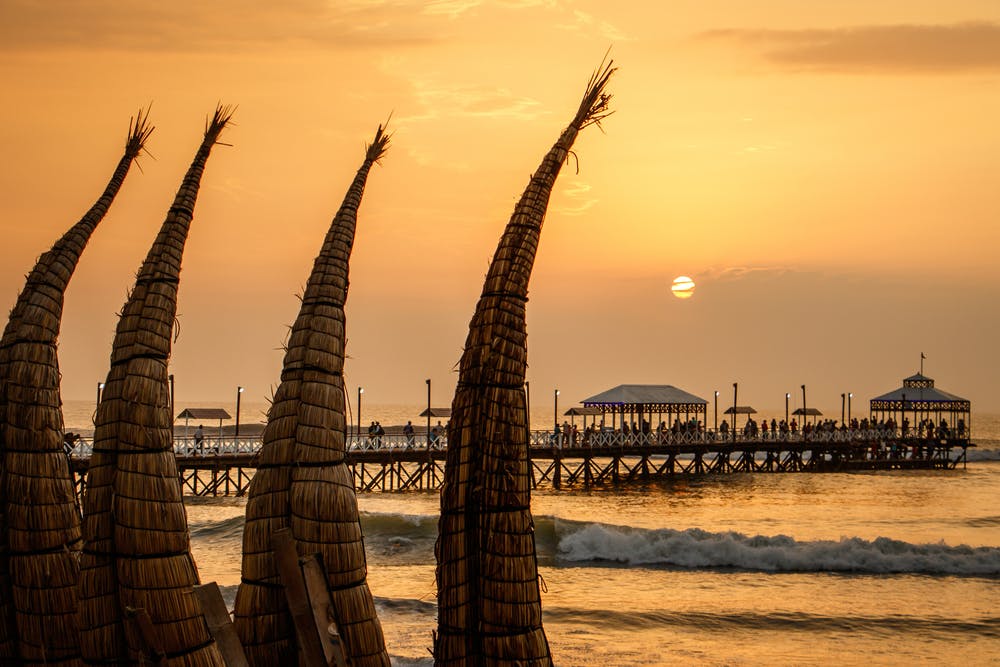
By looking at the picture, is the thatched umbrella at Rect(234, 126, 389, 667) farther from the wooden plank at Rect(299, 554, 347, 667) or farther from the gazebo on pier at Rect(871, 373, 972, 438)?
the gazebo on pier at Rect(871, 373, 972, 438)

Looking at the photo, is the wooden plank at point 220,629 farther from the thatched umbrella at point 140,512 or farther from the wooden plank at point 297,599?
the wooden plank at point 297,599

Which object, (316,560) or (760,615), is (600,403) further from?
(316,560)

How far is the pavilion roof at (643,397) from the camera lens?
49594 mm

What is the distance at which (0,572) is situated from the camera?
5.93 meters

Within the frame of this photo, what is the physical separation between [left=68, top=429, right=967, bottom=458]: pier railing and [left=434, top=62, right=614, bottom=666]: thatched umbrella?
1080 inches

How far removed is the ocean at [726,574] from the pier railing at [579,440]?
2.26 m

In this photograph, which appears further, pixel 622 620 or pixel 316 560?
pixel 622 620

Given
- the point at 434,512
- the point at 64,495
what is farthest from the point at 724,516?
the point at 64,495

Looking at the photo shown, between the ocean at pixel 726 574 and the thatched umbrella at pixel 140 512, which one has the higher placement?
the thatched umbrella at pixel 140 512

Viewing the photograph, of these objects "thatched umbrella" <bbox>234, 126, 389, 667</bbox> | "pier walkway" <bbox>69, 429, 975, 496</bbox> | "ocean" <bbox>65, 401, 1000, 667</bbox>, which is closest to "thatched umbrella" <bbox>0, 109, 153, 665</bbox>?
"thatched umbrella" <bbox>234, 126, 389, 667</bbox>

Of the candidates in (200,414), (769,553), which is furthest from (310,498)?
(200,414)

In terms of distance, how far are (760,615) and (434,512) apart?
18.6 m

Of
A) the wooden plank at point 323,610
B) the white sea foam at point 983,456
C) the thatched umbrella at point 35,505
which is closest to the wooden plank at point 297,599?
the wooden plank at point 323,610

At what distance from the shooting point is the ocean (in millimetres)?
17844
